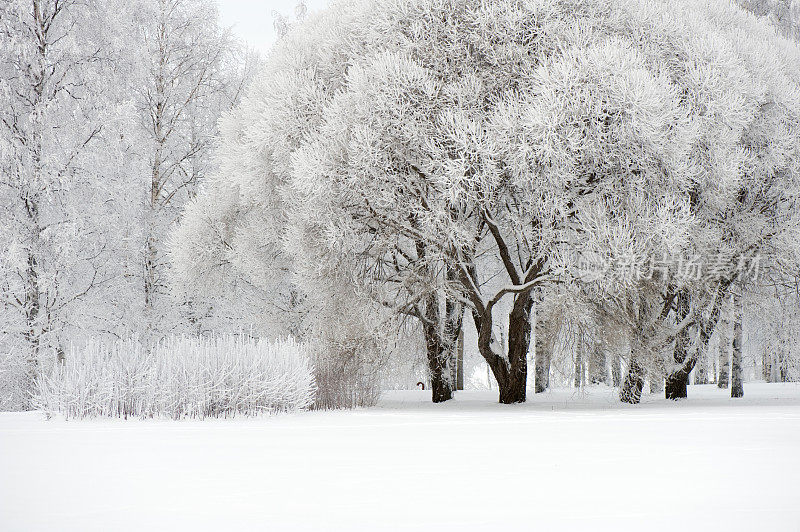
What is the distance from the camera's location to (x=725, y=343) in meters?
24.9

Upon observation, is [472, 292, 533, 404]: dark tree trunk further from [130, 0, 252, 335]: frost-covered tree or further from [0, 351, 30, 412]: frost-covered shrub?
[0, 351, 30, 412]: frost-covered shrub

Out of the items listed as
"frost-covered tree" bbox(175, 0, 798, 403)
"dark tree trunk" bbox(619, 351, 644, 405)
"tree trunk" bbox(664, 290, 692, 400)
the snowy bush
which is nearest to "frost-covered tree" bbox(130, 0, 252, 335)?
"frost-covered tree" bbox(175, 0, 798, 403)

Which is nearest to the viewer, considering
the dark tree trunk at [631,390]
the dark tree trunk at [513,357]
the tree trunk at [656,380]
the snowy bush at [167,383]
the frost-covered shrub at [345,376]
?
the snowy bush at [167,383]

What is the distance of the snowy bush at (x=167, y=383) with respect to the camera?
11648 mm

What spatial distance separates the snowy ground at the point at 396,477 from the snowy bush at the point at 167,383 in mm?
1324

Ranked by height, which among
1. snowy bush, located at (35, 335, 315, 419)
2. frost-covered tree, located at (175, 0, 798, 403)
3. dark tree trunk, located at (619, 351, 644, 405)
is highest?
frost-covered tree, located at (175, 0, 798, 403)

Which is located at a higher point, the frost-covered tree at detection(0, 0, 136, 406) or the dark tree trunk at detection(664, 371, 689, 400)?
the frost-covered tree at detection(0, 0, 136, 406)

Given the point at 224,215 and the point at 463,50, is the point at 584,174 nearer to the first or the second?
the point at 463,50

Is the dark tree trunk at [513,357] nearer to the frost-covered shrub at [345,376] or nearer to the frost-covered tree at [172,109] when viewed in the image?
the frost-covered shrub at [345,376]

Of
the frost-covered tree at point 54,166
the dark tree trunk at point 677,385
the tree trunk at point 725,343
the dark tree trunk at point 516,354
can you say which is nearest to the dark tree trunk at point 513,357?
the dark tree trunk at point 516,354

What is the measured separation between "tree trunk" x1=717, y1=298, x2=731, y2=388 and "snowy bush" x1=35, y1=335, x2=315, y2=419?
36.9 ft

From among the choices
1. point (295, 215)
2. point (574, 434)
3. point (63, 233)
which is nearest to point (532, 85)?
point (295, 215)

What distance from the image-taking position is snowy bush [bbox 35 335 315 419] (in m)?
11.6

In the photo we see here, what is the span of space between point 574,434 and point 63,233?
12547 mm
